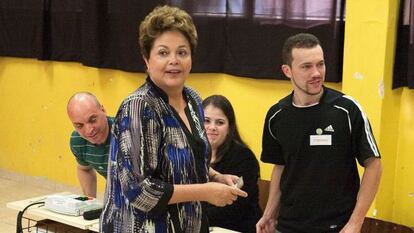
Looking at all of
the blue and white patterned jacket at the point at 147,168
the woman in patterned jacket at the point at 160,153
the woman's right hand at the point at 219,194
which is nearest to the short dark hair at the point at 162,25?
the woman in patterned jacket at the point at 160,153

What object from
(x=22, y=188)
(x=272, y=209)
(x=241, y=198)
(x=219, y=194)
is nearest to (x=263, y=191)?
(x=241, y=198)

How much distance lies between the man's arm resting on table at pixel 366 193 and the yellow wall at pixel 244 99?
1.07m

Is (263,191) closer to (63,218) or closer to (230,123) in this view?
(230,123)

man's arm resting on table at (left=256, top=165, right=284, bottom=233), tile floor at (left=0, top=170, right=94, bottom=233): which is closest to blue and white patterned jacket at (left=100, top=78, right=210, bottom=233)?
man's arm resting on table at (left=256, top=165, right=284, bottom=233)

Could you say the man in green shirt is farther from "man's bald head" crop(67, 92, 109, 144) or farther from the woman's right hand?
the woman's right hand

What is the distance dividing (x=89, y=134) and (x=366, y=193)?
1.45 metres

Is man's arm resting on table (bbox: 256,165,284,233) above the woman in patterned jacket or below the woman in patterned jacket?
below

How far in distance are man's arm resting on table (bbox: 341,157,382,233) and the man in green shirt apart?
4.55 ft

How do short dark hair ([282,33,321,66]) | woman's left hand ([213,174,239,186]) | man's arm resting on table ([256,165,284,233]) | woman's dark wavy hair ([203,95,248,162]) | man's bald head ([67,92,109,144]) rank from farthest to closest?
woman's dark wavy hair ([203,95,248,162])
man's bald head ([67,92,109,144])
man's arm resting on table ([256,165,284,233])
short dark hair ([282,33,321,66])
woman's left hand ([213,174,239,186])

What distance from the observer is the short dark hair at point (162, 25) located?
1.59 m

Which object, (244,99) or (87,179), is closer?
(87,179)

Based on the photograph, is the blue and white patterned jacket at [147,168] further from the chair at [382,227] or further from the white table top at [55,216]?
the chair at [382,227]

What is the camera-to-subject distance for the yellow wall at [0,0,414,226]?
119 inches

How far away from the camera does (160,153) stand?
5.08 feet
